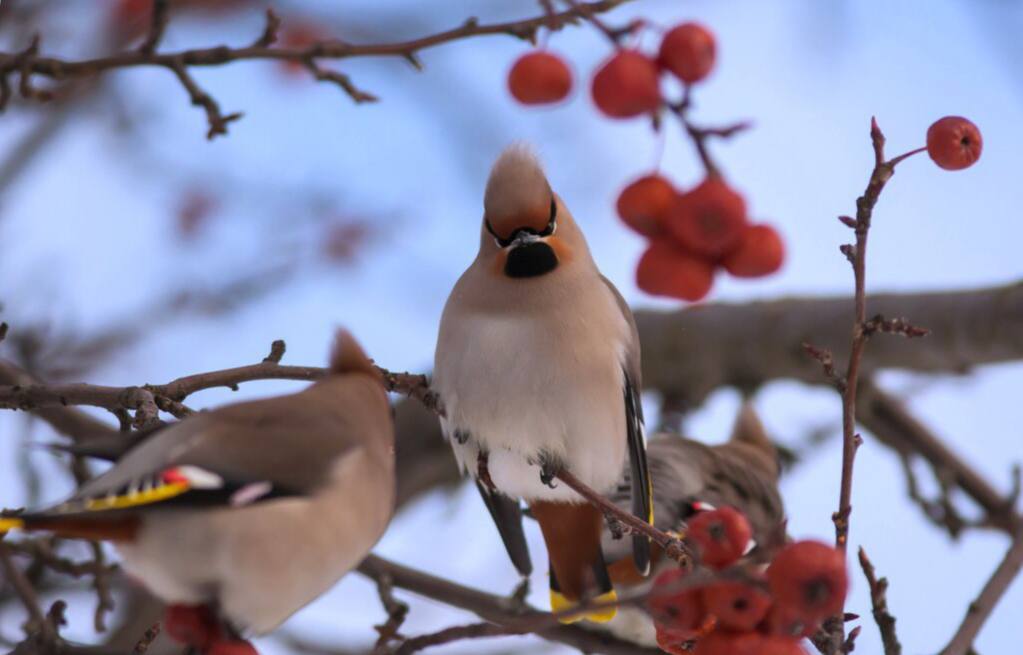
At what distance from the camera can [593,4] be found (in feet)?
8.78

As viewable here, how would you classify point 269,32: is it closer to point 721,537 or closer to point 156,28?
point 156,28

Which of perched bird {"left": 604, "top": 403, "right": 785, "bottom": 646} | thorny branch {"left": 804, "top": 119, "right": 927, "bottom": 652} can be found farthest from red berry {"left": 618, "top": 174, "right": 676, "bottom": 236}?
thorny branch {"left": 804, "top": 119, "right": 927, "bottom": 652}

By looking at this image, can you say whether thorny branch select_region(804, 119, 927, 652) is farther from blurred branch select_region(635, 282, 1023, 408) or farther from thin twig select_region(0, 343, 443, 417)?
blurred branch select_region(635, 282, 1023, 408)

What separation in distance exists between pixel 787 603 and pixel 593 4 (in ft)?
4.46

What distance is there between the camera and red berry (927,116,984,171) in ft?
7.24

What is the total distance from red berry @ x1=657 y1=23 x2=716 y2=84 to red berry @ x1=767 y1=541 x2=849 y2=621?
4.96 feet

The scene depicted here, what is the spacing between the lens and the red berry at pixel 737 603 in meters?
1.90

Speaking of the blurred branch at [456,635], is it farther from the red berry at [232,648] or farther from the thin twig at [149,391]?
the thin twig at [149,391]

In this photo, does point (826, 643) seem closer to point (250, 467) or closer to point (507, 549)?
point (250, 467)

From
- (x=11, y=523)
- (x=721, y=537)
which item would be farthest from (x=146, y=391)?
(x=721, y=537)

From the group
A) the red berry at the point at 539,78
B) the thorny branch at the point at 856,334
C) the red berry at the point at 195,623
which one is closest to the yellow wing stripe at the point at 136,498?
the red berry at the point at 195,623

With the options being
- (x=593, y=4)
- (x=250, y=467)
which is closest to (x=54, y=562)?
(x=250, y=467)

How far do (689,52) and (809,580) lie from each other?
1575 millimetres

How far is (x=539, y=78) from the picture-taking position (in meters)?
3.20
